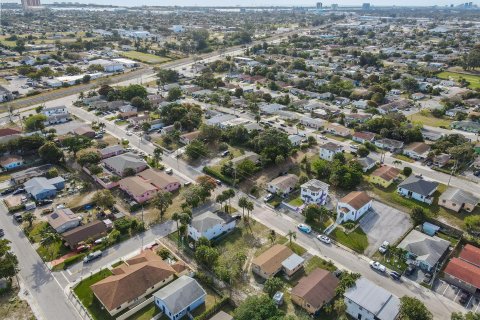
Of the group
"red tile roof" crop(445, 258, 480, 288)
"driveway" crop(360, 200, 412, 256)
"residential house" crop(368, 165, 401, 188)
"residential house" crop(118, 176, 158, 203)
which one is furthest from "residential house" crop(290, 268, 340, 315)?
"residential house" crop(118, 176, 158, 203)

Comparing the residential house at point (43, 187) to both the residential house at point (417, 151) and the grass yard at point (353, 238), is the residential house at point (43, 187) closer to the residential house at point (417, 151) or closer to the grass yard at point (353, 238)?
the grass yard at point (353, 238)

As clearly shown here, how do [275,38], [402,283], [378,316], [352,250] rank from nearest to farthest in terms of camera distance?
[378,316] → [402,283] → [352,250] → [275,38]

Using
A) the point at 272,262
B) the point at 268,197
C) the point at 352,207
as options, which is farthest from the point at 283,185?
the point at 272,262

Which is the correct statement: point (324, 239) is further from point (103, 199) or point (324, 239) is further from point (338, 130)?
point (338, 130)

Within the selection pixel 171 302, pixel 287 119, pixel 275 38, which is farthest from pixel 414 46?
pixel 171 302

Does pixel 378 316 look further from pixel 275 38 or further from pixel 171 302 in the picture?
pixel 275 38

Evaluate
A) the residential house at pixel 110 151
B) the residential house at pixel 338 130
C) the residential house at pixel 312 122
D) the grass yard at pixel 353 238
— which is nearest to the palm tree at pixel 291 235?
the grass yard at pixel 353 238
